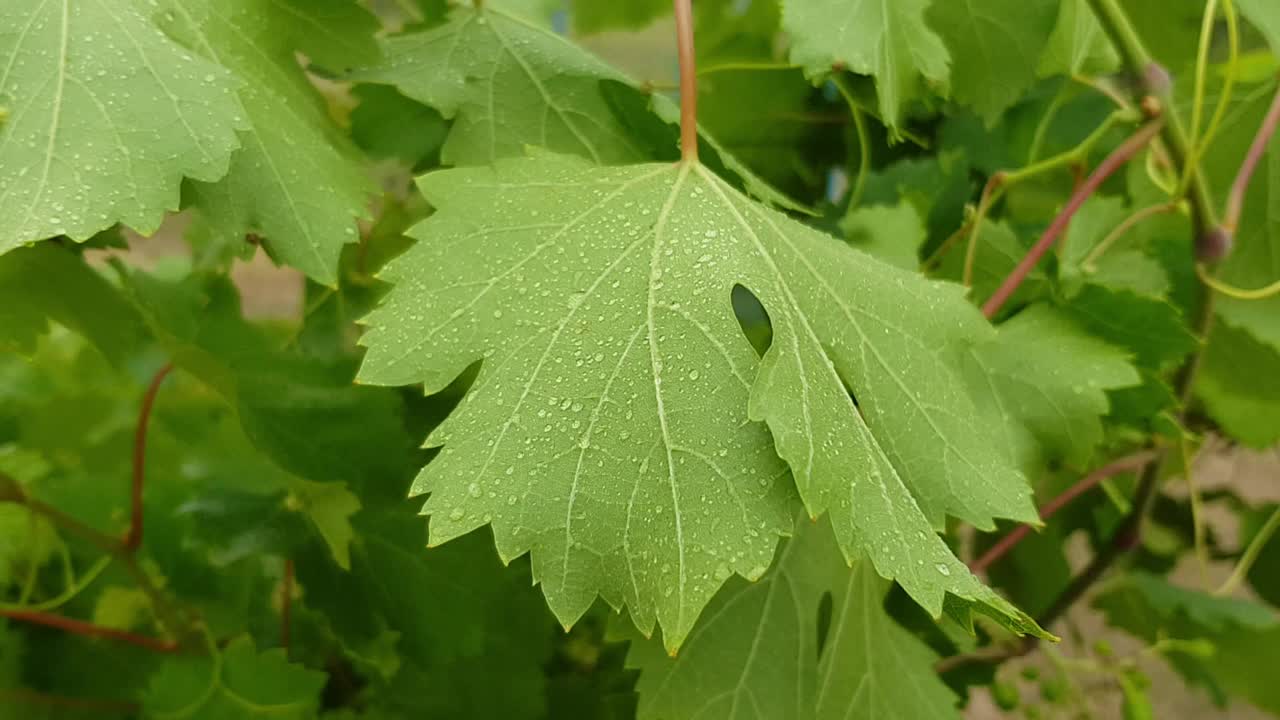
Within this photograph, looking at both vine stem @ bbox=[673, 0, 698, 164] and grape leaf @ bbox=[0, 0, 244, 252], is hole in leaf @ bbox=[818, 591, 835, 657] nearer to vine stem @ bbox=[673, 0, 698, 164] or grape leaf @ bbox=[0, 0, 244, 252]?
vine stem @ bbox=[673, 0, 698, 164]

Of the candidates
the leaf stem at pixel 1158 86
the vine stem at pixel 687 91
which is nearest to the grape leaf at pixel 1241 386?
the leaf stem at pixel 1158 86

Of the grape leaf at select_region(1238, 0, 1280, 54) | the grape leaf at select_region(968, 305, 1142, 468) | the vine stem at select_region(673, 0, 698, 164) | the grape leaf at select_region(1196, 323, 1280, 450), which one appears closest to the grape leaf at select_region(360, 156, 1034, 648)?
the vine stem at select_region(673, 0, 698, 164)

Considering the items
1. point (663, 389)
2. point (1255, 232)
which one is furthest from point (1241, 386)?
point (663, 389)

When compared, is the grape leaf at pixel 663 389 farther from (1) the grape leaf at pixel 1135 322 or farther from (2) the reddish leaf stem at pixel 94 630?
(2) the reddish leaf stem at pixel 94 630

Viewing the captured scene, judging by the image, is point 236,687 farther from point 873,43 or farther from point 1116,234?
point 1116,234

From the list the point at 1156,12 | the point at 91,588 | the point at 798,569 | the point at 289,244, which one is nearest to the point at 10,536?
the point at 91,588

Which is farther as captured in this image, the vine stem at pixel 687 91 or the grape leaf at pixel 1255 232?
the grape leaf at pixel 1255 232
